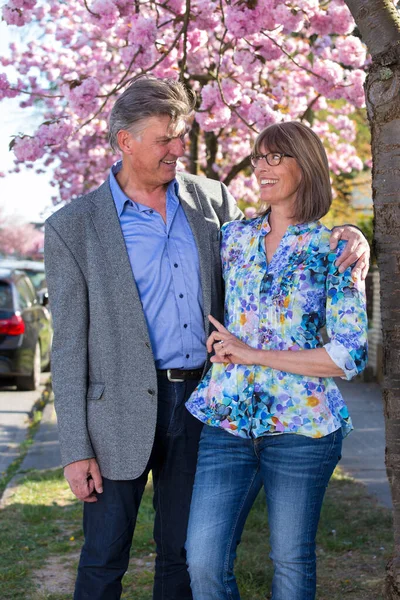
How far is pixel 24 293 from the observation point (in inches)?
527

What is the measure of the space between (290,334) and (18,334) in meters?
9.68

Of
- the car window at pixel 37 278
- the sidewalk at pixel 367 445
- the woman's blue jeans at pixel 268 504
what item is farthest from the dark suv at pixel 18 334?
the woman's blue jeans at pixel 268 504

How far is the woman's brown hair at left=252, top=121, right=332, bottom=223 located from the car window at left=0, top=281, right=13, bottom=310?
9622 mm

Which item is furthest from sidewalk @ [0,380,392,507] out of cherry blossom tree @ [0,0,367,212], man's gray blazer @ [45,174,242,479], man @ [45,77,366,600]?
man's gray blazer @ [45,174,242,479]

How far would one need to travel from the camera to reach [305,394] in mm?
3145

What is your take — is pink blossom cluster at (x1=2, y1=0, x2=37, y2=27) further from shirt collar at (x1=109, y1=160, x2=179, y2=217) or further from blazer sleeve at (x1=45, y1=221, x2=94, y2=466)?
blazer sleeve at (x1=45, y1=221, x2=94, y2=466)

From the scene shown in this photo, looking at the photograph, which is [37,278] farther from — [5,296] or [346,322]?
[346,322]

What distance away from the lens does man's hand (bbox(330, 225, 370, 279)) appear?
3.11 m

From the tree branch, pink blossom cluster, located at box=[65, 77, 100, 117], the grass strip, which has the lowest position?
the grass strip

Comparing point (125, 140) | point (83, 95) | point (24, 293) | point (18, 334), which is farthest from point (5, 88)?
point (125, 140)

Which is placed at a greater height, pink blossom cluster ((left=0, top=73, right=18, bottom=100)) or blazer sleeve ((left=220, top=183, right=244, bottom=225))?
pink blossom cluster ((left=0, top=73, right=18, bottom=100))

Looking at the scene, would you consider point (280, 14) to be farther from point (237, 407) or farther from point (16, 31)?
point (16, 31)

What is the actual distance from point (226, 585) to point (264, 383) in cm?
67

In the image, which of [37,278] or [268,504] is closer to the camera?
[268,504]
